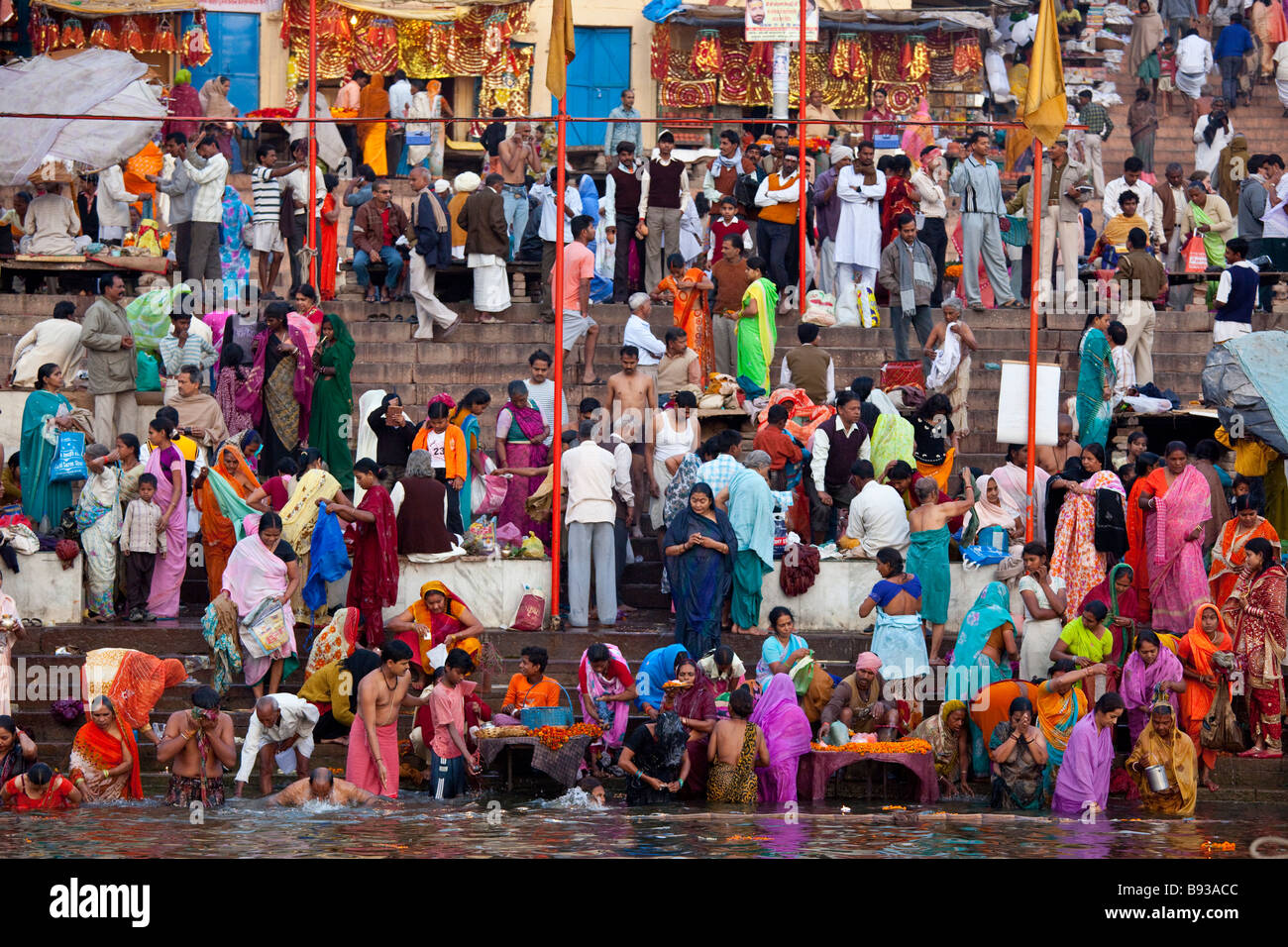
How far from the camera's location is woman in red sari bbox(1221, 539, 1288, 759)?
1291cm

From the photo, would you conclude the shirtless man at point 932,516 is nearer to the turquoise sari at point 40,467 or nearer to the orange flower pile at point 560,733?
the orange flower pile at point 560,733

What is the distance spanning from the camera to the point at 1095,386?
1577 centimetres

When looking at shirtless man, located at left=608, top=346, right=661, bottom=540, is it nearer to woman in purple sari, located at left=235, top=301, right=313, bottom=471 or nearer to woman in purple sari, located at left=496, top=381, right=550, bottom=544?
woman in purple sari, located at left=496, top=381, right=550, bottom=544

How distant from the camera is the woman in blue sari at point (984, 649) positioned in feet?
42.2

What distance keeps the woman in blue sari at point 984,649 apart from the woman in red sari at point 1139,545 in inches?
53.0

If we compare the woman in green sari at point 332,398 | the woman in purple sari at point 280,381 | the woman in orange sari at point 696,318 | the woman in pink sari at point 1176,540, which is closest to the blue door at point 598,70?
the woman in orange sari at point 696,318

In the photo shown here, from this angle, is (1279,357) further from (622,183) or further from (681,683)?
(622,183)

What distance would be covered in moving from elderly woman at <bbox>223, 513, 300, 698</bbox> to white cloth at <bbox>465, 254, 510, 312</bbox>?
5.06 meters

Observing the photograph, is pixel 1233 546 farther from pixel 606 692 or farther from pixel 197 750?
pixel 197 750

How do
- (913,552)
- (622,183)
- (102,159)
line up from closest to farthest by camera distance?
(913,552), (102,159), (622,183)

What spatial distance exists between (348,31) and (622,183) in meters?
8.04

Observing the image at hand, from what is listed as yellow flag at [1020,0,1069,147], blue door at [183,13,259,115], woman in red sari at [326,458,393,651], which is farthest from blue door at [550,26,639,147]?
woman in red sari at [326,458,393,651]

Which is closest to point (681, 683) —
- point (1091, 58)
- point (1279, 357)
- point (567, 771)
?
point (567, 771)

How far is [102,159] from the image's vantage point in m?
16.9
